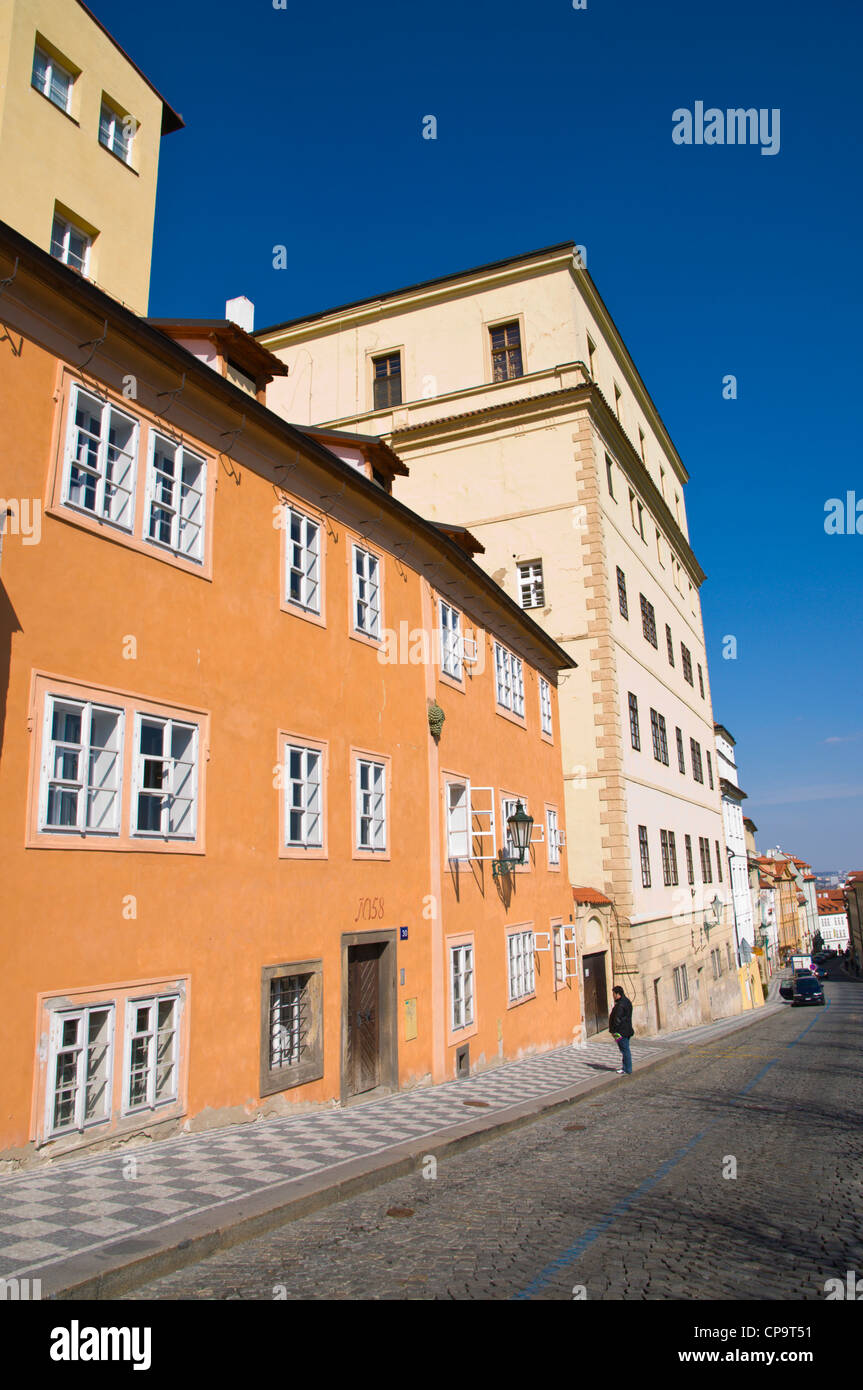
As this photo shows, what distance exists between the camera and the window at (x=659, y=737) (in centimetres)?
3121

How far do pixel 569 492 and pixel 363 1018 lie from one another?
1816cm

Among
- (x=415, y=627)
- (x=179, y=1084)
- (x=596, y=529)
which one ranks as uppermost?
(x=596, y=529)

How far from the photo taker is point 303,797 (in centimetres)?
1189

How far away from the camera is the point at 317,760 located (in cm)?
1231

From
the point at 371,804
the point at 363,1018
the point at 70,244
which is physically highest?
the point at 70,244

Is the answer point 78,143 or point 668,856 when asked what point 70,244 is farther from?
point 668,856

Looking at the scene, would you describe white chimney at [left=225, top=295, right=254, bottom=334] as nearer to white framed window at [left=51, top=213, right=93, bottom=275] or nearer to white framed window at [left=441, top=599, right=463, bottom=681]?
white framed window at [left=51, top=213, right=93, bottom=275]

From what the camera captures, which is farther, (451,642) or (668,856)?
(668,856)

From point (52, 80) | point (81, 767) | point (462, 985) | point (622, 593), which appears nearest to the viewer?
point (81, 767)

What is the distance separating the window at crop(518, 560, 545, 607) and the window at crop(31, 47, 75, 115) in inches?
623

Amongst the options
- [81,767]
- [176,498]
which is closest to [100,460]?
[176,498]
